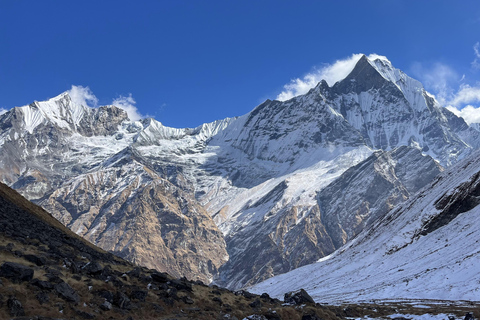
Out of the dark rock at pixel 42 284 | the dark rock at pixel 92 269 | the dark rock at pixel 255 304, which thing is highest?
the dark rock at pixel 92 269

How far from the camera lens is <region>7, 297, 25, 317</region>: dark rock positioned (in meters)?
24.1

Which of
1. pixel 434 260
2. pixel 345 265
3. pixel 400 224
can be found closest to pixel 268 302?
pixel 434 260

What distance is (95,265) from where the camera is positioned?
109 ft

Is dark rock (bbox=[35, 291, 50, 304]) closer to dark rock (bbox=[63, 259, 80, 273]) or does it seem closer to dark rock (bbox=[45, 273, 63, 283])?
dark rock (bbox=[45, 273, 63, 283])

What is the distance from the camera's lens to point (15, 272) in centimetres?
2759

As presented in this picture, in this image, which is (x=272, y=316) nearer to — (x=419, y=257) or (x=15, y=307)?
(x=15, y=307)

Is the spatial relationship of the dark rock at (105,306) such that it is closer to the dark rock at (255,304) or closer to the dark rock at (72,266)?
the dark rock at (72,266)

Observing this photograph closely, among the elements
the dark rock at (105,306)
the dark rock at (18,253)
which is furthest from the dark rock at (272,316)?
the dark rock at (18,253)

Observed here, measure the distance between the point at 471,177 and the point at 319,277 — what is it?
155ft

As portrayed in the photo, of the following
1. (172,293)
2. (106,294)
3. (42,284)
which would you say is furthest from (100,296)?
(172,293)

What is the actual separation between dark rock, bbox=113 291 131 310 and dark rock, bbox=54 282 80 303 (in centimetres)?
242

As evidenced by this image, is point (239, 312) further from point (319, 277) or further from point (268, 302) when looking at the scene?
point (319, 277)

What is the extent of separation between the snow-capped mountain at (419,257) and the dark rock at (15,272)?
4737cm

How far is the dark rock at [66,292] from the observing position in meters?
27.1
